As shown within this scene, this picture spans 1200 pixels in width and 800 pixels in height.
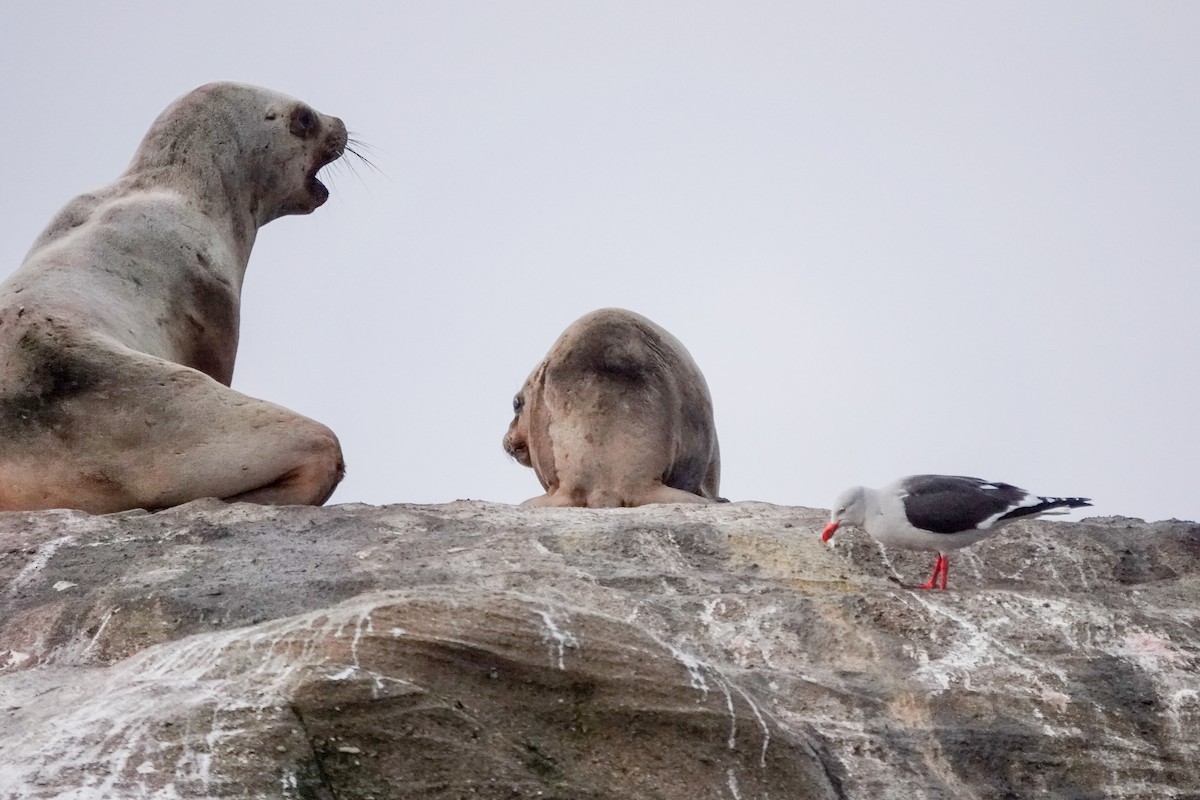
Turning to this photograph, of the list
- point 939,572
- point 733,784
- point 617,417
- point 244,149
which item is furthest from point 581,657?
point 244,149

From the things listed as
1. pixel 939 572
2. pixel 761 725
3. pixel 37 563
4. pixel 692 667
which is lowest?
pixel 37 563

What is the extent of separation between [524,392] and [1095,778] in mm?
5399

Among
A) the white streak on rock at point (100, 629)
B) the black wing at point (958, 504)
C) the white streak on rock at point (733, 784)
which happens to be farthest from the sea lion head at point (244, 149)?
the white streak on rock at point (733, 784)

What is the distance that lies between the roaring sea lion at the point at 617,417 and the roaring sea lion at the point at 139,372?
5.30 ft

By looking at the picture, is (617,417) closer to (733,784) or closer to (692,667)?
(692,667)

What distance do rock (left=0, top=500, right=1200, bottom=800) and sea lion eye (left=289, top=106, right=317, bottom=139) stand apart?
363 centimetres

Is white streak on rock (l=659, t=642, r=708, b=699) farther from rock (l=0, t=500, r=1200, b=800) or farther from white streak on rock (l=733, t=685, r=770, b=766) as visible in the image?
white streak on rock (l=733, t=685, r=770, b=766)

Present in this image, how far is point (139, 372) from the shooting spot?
743 cm

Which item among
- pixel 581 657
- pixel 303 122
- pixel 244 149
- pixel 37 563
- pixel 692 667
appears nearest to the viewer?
pixel 581 657

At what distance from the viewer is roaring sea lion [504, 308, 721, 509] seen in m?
8.82

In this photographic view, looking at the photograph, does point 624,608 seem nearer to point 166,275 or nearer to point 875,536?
point 875,536

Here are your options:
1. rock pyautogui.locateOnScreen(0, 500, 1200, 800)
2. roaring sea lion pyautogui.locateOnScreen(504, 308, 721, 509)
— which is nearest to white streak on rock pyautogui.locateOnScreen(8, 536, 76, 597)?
rock pyautogui.locateOnScreen(0, 500, 1200, 800)

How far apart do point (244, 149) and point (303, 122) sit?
1.61 ft

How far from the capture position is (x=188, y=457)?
7.40m
